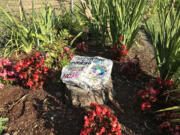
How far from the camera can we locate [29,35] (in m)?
2.74

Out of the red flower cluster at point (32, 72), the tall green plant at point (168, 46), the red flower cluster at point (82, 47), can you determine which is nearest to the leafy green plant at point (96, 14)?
the red flower cluster at point (82, 47)

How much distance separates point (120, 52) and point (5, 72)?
1851mm

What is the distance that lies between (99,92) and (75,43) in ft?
5.35

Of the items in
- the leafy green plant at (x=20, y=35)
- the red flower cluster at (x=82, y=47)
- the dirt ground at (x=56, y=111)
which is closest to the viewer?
the dirt ground at (x=56, y=111)

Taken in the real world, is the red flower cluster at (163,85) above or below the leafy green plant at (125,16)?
below

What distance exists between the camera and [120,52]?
109 inches

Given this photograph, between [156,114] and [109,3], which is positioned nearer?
[156,114]

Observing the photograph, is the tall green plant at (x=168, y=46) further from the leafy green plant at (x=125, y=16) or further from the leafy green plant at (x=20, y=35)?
the leafy green plant at (x=20, y=35)

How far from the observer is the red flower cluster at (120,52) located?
2.72 metres

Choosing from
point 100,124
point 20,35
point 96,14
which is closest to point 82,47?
point 96,14

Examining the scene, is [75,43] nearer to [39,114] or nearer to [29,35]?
[29,35]

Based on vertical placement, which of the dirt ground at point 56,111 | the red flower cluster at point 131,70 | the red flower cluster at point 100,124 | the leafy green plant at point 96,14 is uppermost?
the leafy green plant at point 96,14

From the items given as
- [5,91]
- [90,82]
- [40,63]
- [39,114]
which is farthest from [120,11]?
[5,91]

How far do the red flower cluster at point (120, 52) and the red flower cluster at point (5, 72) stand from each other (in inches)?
67.1
